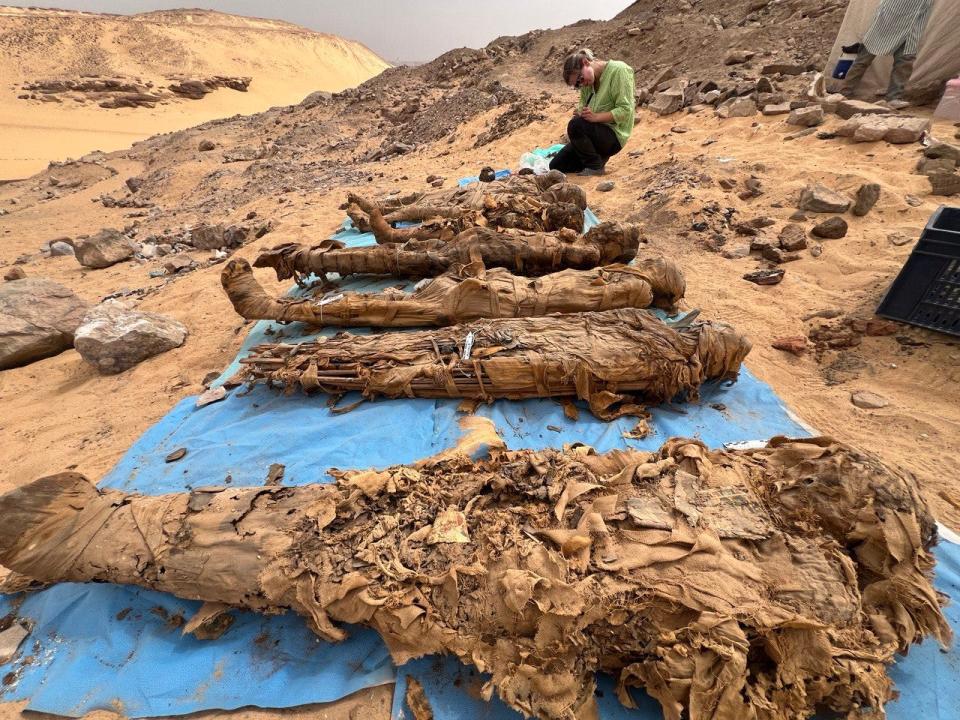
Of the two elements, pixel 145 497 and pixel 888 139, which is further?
pixel 888 139

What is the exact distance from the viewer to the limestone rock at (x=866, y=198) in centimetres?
481

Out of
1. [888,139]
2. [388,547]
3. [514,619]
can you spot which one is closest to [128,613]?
[388,547]

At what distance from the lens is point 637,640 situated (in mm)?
1682

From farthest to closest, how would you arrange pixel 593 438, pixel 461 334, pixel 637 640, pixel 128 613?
pixel 461 334 < pixel 593 438 < pixel 128 613 < pixel 637 640

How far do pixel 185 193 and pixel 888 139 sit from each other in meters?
14.1

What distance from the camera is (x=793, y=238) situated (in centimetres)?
→ 474

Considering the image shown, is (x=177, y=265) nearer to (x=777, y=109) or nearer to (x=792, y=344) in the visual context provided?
(x=792, y=344)

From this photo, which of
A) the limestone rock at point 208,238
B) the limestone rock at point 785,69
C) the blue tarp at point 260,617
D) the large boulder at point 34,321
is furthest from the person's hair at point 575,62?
the large boulder at point 34,321

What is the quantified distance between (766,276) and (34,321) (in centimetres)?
767

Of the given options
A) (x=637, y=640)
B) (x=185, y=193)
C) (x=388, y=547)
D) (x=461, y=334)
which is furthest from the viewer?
(x=185, y=193)

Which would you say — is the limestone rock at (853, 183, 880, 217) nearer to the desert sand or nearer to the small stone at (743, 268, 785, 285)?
the desert sand

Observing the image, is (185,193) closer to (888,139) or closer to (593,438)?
(593,438)

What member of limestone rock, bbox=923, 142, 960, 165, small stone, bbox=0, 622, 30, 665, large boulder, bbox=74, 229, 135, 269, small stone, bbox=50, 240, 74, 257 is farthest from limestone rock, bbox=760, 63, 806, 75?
small stone, bbox=50, 240, 74, 257

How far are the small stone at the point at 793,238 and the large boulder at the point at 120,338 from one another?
660 centimetres
